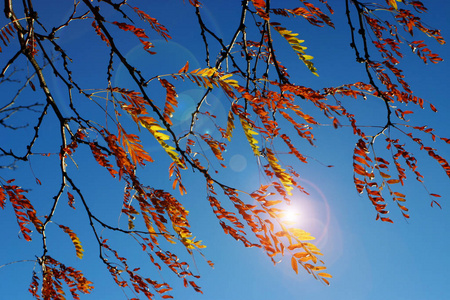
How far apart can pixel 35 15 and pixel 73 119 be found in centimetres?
81

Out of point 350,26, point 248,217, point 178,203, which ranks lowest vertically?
point 248,217

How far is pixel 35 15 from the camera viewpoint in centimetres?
231

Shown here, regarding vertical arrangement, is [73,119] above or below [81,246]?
above

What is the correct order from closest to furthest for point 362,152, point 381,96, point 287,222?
point 287,222
point 362,152
point 381,96

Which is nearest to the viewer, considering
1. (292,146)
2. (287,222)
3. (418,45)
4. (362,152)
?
(287,222)

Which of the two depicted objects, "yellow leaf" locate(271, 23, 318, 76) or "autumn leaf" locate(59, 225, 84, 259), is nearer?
"yellow leaf" locate(271, 23, 318, 76)

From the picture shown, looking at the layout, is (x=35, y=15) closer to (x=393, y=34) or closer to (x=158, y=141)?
(x=158, y=141)

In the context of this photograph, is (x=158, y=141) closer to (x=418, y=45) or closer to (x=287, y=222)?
(x=287, y=222)

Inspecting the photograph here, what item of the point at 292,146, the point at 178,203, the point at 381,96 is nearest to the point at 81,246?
the point at 178,203

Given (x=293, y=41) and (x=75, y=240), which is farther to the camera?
(x=75, y=240)

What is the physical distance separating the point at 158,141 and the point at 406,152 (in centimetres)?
157

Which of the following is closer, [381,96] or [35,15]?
[381,96]

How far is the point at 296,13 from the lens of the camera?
2.01m

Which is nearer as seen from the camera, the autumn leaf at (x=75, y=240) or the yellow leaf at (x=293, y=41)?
the yellow leaf at (x=293, y=41)
